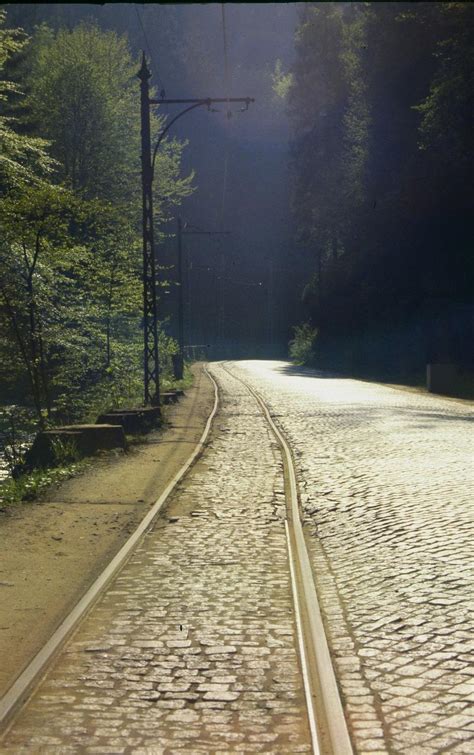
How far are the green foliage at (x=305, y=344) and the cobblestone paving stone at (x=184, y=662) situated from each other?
66.2m

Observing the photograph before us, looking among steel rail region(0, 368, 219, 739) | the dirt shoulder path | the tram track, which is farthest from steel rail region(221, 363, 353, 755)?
the dirt shoulder path

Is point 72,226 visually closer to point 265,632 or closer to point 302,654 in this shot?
point 265,632

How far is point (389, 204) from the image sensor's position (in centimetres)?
4906

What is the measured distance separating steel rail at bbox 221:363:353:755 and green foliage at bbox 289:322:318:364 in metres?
66.2

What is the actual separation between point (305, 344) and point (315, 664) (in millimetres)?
71951

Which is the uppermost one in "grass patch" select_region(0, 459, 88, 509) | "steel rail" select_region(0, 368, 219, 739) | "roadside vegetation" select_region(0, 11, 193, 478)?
"roadside vegetation" select_region(0, 11, 193, 478)

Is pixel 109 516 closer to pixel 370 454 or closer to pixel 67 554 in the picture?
pixel 67 554

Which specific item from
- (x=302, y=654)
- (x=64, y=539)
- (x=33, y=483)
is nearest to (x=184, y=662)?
(x=302, y=654)

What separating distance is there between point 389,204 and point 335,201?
16425mm

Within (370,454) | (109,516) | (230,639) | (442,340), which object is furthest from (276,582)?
(442,340)

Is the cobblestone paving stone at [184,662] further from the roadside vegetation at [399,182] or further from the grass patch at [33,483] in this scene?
the roadside vegetation at [399,182]

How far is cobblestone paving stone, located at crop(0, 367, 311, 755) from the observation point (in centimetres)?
429

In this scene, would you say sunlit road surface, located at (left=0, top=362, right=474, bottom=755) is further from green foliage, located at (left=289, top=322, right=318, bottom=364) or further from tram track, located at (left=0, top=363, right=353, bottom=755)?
green foliage, located at (left=289, top=322, right=318, bottom=364)

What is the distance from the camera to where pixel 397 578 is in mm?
7125
